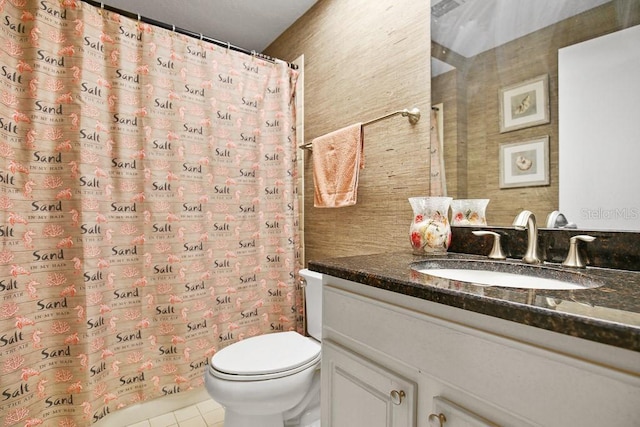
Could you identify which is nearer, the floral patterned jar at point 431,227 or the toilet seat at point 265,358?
the floral patterned jar at point 431,227

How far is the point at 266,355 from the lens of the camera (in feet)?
4.36

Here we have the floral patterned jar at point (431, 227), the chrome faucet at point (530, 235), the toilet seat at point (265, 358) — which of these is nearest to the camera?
the chrome faucet at point (530, 235)

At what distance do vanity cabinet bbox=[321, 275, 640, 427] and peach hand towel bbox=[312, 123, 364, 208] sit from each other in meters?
0.69

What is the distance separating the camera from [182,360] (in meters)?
1.67

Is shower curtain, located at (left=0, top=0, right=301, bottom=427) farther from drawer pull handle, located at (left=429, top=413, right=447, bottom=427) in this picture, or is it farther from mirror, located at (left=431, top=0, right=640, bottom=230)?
drawer pull handle, located at (left=429, top=413, right=447, bottom=427)

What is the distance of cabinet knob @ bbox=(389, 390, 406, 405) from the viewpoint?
2.25 ft

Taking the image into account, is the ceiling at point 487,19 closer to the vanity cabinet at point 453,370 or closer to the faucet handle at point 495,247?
the faucet handle at point 495,247

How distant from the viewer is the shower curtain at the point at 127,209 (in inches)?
52.6

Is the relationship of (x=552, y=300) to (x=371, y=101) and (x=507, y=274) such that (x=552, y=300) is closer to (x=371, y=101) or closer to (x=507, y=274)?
(x=507, y=274)

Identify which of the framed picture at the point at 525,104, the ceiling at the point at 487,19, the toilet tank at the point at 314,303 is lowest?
the toilet tank at the point at 314,303

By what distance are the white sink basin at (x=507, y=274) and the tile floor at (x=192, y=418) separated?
1354 millimetres

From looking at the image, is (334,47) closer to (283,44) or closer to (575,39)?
(283,44)

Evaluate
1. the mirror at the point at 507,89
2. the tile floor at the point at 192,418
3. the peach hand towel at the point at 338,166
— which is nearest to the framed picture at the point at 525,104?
the mirror at the point at 507,89

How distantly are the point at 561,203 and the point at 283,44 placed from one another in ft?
6.50
